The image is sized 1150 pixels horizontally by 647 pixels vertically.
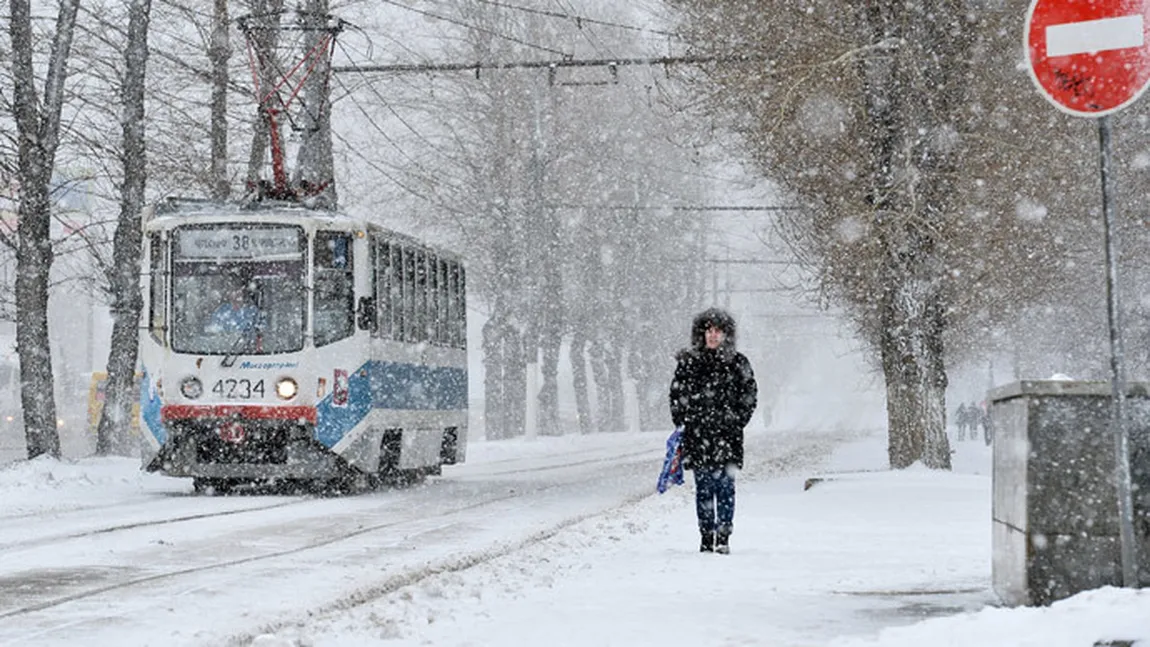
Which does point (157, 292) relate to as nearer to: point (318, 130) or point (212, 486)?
point (212, 486)

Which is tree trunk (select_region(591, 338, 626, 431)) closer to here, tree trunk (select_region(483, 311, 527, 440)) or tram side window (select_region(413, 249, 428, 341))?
tree trunk (select_region(483, 311, 527, 440))

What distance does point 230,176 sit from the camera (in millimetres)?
32750

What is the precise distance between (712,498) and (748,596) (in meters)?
2.61

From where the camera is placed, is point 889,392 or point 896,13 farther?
point 889,392

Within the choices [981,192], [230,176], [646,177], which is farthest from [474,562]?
[646,177]

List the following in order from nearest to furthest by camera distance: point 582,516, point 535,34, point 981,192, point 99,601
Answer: point 99,601
point 582,516
point 981,192
point 535,34

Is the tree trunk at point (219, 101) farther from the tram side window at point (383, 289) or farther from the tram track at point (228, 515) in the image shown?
the tram track at point (228, 515)

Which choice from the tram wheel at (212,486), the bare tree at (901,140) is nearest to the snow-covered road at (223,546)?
the tram wheel at (212,486)

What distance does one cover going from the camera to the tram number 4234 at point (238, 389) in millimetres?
18625

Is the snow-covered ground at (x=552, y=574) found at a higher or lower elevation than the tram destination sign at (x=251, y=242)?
lower

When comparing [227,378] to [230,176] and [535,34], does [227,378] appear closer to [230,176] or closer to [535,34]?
[230,176]

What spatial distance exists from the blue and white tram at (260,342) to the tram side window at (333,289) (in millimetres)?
11

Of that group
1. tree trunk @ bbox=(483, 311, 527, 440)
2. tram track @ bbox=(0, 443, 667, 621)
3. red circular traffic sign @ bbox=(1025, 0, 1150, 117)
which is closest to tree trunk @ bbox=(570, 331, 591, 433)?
tree trunk @ bbox=(483, 311, 527, 440)

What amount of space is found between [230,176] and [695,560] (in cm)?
2362
